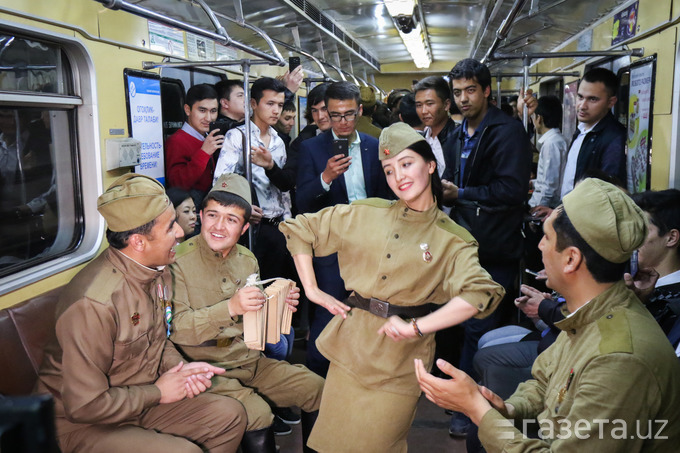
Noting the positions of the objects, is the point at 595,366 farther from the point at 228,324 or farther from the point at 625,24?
the point at 625,24

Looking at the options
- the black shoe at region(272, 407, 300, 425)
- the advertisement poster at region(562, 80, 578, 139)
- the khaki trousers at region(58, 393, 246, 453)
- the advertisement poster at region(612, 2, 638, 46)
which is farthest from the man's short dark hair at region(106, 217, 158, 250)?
the advertisement poster at region(562, 80, 578, 139)

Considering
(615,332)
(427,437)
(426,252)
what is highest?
(426,252)

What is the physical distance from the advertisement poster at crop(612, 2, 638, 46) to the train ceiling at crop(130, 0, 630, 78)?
12 cm

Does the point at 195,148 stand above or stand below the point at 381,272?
above

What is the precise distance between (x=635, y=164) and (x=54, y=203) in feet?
12.7

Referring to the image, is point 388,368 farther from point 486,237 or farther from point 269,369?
point 486,237

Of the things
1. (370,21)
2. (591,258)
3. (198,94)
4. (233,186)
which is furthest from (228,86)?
(591,258)

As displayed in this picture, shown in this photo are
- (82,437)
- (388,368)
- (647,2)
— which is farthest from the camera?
(647,2)

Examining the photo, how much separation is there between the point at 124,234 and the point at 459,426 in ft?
7.03

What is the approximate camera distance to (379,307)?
2.29 meters

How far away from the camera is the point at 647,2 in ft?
14.1

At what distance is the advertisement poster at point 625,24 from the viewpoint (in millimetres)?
4551

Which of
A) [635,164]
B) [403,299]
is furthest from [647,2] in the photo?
[403,299]

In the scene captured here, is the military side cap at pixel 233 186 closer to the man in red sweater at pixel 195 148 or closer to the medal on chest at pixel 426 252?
the medal on chest at pixel 426 252
